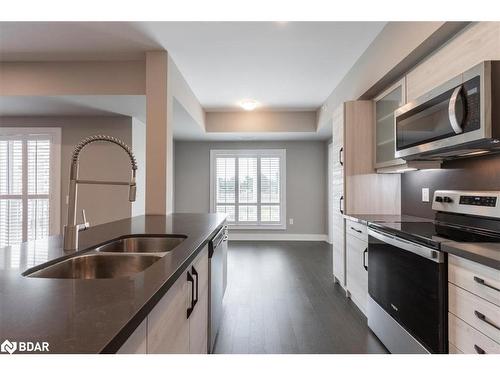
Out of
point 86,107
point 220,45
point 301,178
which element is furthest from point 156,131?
point 301,178

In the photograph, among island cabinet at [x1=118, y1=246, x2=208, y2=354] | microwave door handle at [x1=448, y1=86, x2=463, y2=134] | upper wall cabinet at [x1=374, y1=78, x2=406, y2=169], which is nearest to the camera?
island cabinet at [x1=118, y1=246, x2=208, y2=354]

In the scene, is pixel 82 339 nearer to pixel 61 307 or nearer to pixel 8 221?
pixel 61 307

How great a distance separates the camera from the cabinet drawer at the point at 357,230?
2550mm

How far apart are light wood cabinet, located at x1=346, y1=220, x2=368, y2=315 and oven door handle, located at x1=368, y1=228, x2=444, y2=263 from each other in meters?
0.38

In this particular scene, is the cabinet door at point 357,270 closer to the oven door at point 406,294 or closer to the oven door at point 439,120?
the oven door at point 406,294

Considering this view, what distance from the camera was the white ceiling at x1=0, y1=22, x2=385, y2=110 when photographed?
2631mm

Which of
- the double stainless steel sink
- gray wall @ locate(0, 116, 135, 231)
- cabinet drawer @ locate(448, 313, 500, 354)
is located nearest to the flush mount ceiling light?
gray wall @ locate(0, 116, 135, 231)

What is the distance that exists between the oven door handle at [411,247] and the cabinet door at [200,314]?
47.0 inches

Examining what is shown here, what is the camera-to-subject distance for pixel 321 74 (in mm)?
3740

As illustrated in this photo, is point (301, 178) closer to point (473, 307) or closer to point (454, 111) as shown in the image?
point (454, 111)

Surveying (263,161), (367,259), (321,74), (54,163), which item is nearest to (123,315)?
(367,259)

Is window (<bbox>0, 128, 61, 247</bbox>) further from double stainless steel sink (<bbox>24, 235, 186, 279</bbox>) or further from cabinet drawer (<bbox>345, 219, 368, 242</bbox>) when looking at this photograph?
cabinet drawer (<bbox>345, 219, 368, 242</bbox>)

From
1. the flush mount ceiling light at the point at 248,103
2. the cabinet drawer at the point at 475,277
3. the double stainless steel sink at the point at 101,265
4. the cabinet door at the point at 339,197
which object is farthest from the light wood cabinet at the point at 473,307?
the flush mount ceiling light at the point at 248,103

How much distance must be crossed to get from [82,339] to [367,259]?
2.38 metres
